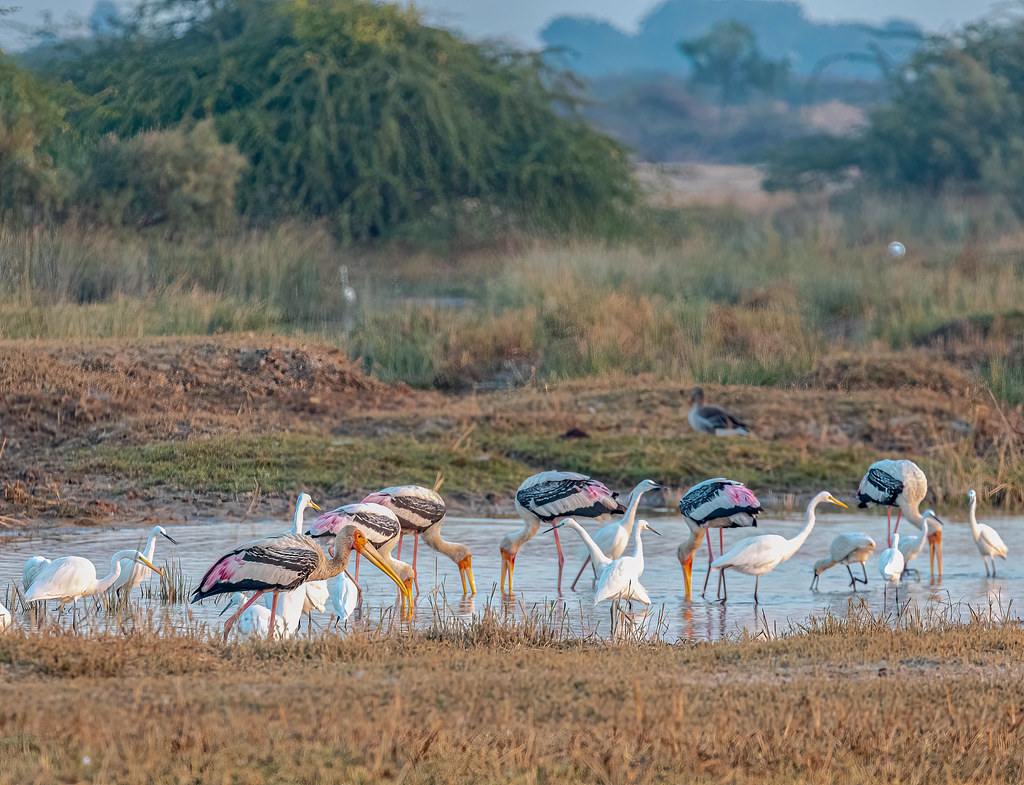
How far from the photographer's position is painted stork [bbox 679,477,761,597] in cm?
820

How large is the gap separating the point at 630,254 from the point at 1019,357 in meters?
7.94

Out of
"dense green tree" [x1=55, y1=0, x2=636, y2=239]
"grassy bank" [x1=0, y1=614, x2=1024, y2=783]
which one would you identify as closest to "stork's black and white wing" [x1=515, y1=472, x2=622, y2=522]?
"grassy bank" [x1=0, y1=614, x2=1024, y2=783]

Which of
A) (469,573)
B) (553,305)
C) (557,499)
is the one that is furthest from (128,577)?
(553,305)

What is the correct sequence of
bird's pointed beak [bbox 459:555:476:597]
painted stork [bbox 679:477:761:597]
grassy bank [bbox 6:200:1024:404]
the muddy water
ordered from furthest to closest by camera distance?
1. grassy bank [bbox 6:200:1024:404]
2. painted stork [bbox 679:477:761:597]
3. bird's pointed beak [bbox 459:555:476:597]
4. the muddy water

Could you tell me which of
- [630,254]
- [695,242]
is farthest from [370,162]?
[630,254]

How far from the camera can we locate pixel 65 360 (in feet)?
44.2

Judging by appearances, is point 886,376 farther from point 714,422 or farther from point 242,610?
point 242,610

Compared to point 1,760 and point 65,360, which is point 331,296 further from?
point 1,760

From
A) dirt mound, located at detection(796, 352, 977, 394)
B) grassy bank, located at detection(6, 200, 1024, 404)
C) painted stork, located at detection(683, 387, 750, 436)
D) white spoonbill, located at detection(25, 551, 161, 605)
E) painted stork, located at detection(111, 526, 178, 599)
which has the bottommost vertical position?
grassy bank, located at detection(6, 200, 1024, 404)

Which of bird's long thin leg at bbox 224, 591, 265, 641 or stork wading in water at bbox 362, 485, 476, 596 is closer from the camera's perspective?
bird's long thin leg at bbox 224, 591, 265, 641

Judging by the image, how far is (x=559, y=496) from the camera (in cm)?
845

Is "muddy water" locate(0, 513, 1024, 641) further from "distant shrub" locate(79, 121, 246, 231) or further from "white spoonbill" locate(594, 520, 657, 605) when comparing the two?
"distant shrub" locate(79, 121, 246, 231)

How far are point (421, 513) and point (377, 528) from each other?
563 millimetres

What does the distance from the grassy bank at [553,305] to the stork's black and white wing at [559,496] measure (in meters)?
7.68
